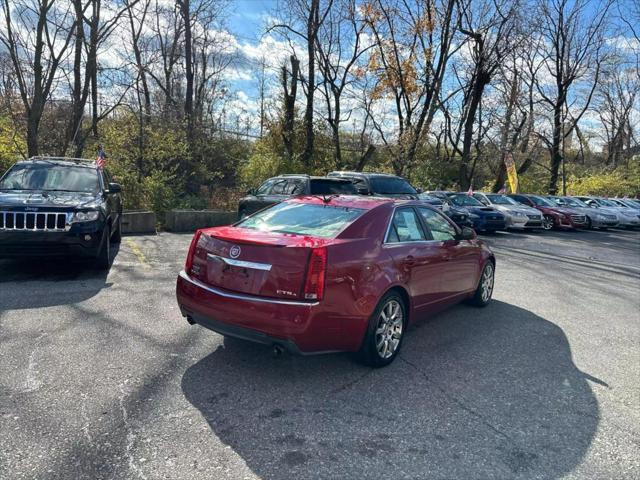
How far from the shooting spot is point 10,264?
7.66m

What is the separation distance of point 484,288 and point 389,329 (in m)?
→ 2.70

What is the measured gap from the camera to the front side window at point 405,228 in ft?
14.7

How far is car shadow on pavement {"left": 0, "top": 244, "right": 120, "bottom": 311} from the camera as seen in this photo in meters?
5.68

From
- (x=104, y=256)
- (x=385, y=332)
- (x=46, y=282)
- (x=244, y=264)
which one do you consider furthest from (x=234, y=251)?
(x=104, y=256)

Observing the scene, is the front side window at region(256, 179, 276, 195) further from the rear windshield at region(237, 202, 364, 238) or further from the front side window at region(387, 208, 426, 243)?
the front side window at region(387, 208, 426, 243)

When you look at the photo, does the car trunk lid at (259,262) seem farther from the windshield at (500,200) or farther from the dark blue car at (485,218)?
the windshield at (500,200)

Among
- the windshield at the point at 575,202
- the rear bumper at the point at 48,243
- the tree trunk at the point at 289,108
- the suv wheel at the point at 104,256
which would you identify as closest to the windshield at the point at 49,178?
the suv wheel at the point at 104,256

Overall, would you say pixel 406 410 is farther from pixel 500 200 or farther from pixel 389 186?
pixel 500 200

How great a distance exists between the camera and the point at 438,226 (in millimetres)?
5363

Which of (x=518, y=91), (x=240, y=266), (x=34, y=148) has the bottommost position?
(x=240, y=266)

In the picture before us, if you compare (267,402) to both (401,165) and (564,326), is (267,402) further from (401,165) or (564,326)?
(401,165)

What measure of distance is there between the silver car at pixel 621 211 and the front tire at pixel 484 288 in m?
19.8

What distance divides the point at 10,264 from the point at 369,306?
673cm

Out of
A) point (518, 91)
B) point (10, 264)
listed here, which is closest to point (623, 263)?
point (10, 264)
